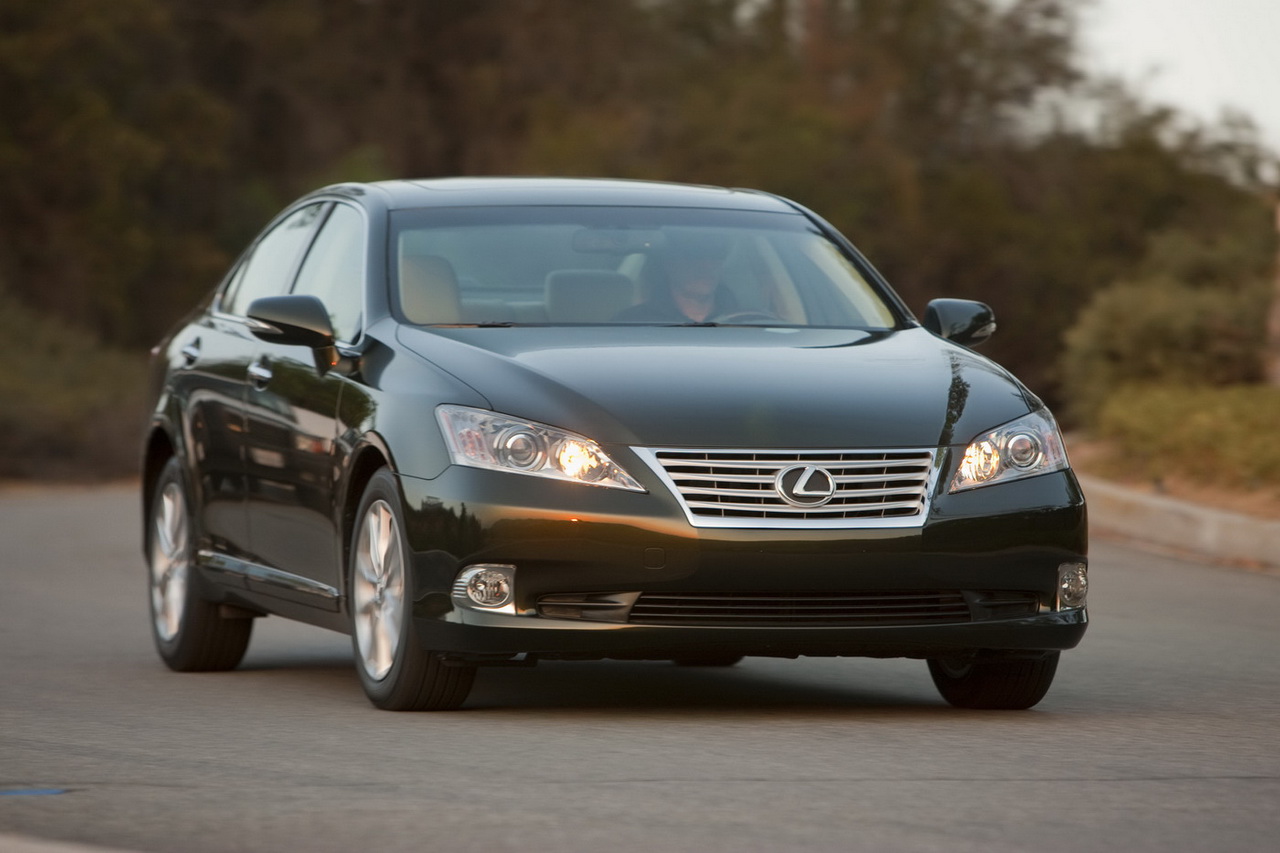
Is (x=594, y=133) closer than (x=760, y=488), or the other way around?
(x=760, y=488)

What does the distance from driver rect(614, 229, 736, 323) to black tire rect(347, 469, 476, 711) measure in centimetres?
115

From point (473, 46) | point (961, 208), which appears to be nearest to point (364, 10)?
point (473, 46)

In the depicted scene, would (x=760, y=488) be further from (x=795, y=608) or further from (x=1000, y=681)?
(x=1000, y=681)

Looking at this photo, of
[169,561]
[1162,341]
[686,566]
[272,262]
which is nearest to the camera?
[686,566]

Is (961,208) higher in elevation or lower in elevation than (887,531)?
lower

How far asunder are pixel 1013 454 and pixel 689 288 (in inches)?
59.8

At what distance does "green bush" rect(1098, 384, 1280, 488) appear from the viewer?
15391 millimetres

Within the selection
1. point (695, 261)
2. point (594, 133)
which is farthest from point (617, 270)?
point (594, 133)

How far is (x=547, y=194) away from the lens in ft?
30.5

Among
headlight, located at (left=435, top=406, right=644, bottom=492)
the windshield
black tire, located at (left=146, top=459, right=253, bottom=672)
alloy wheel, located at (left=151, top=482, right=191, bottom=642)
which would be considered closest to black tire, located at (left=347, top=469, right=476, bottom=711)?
headlight, located at (left=435, top=406, right=644, bottom=492)

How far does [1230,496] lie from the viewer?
51.0ft

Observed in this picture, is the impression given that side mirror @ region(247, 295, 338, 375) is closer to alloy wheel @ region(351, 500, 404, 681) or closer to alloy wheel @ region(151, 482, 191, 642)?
alloy wheel @ region(351, 500, 404, 681)

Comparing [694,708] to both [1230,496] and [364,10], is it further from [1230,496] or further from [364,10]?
[364,10]

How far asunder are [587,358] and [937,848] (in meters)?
2.73
